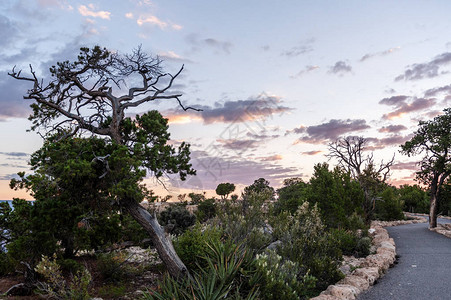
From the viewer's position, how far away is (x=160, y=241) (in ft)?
25.4

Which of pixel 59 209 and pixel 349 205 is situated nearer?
pixel 59 209

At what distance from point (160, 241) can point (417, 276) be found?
291 inches

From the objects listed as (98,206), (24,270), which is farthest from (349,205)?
(24,270)

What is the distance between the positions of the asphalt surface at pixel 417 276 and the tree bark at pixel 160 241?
4.22 meters

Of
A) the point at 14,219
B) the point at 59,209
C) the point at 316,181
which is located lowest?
the point at 14,219

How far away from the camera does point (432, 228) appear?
67.7 ft

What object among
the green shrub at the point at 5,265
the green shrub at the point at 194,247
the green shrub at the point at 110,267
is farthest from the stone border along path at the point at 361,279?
the green shrub at the point at 5,265

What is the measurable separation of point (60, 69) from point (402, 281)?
11.4 m

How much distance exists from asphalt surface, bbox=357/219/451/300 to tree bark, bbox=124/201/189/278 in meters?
4.22

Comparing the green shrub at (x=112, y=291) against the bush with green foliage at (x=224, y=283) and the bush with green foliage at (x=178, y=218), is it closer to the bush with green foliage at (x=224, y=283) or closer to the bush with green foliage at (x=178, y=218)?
the bush with green foliage at (x=224, y=283)

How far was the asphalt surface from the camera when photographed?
291 inches

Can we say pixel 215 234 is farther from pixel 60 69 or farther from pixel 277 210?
pixel 277 210

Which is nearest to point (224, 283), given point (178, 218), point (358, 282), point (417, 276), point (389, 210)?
point (358, 282)

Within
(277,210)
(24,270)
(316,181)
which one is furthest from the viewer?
(277,210)
